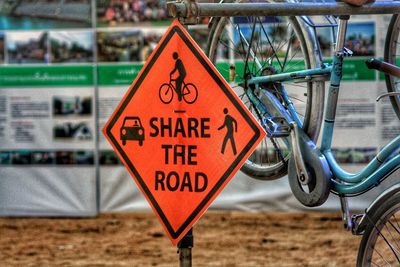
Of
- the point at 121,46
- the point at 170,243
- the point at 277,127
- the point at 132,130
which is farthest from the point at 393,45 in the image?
the point at 121,46

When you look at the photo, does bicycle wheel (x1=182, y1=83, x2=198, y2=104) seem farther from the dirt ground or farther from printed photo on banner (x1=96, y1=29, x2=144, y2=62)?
printed photo on banner (x1=96, y1=29, x2=144, y2=62)

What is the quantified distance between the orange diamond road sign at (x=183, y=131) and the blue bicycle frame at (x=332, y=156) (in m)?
0.76

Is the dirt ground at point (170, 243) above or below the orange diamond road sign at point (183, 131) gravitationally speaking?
below

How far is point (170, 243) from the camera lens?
8.62 m

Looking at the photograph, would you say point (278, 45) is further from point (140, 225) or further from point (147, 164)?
point (140, 225)

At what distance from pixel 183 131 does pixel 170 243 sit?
4.59 metres

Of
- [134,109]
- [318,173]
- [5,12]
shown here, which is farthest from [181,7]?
[5,12]

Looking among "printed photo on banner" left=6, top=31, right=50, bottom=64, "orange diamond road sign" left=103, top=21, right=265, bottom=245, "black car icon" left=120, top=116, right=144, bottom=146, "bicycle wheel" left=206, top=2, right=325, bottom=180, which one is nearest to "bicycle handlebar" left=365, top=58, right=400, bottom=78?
"bicycle wheel" left=206, top=2, right=325, bottom=180

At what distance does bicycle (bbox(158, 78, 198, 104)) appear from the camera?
4141 millimetres

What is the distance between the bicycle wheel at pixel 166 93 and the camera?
418 centimetres

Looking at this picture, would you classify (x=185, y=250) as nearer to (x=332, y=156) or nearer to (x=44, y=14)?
(x=332, y=156)

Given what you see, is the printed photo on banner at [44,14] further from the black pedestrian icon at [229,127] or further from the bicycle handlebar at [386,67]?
the black pedestrian icon at [229,127]

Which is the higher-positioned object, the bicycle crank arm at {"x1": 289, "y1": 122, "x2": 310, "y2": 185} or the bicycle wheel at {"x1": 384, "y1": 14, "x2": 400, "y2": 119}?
the bicycle wheel at {"x1": 384, "y1": 14, "x2": 400, "y2": 119}

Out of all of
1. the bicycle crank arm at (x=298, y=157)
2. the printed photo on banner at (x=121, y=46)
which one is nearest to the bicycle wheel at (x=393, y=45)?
the bicycle crank arm at (x=298, y=157)
